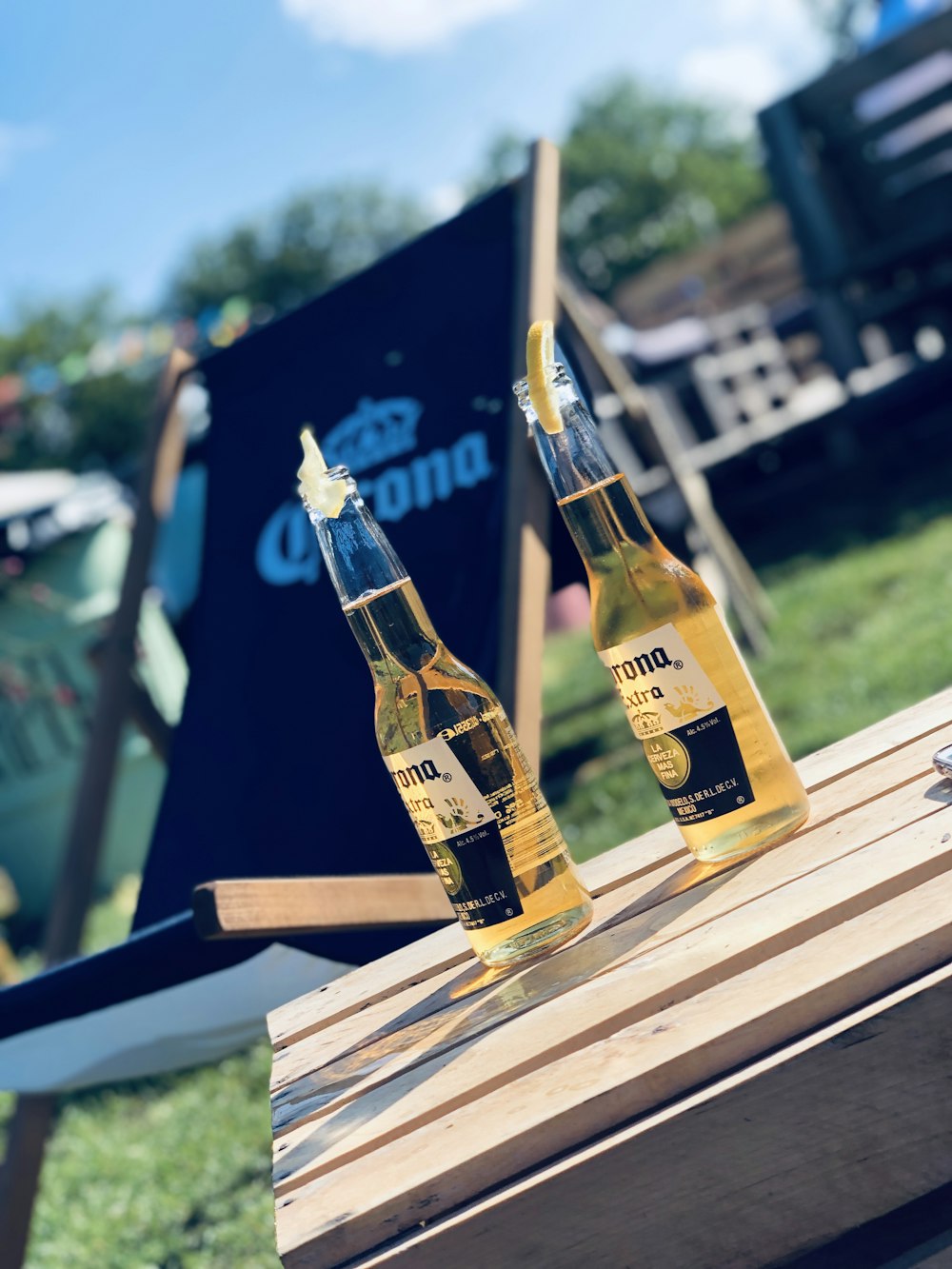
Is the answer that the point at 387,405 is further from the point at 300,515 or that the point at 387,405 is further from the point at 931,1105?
the point at 931,1105

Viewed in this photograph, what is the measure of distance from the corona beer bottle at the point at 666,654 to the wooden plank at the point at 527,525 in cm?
44

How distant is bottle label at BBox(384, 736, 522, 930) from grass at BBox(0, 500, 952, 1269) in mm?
1250

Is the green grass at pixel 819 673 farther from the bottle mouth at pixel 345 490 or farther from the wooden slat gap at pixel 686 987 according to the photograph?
the wooden slat gap at pixel 686 987

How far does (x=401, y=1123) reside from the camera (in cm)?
93

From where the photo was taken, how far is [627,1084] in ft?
2.71

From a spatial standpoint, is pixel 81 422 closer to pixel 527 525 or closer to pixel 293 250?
pixel 293 250

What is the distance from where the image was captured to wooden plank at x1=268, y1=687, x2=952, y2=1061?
122cm

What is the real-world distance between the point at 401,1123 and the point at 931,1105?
350 millimetres

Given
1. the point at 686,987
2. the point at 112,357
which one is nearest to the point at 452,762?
the point at 686,987

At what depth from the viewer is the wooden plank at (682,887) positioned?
104cm

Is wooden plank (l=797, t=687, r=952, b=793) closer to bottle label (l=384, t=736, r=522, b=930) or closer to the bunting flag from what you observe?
bottle label (l=384, t=736, r=522, b=930)

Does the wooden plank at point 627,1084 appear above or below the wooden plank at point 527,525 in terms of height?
below

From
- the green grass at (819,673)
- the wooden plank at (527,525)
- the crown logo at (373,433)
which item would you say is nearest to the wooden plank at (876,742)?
the wooden plank at (527,525)

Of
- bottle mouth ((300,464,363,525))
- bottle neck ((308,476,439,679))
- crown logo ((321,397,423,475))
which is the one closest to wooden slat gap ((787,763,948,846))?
bottle neck ((308,476,439,679))
